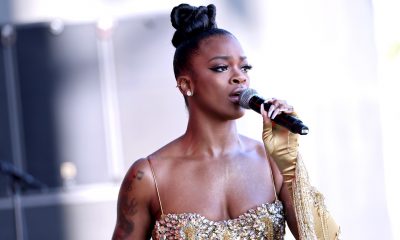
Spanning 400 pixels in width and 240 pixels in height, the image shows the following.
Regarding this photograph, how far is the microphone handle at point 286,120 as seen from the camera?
6.86 feet

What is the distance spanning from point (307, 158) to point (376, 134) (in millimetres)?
428

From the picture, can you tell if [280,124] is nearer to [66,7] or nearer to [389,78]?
[389,78]

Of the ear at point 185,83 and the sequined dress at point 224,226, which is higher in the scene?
the ear at point 185,83

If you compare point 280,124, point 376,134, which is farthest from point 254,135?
point 280,124

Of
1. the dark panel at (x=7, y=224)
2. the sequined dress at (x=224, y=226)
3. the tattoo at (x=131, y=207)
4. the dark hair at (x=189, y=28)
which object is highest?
the dark hair at (x=189, y=28)

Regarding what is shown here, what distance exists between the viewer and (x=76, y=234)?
5.67 meters

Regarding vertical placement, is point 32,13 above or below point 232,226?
above

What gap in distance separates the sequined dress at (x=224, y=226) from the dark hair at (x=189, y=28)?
466mm

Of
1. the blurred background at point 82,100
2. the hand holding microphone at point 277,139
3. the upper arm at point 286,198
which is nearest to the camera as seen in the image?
the hand holding microphone at point 277,139

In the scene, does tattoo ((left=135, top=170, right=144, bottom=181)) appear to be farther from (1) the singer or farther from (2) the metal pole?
(2) the metal pole

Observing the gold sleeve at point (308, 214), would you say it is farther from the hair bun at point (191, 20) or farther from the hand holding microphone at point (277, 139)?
the hair bun at point (191, 20)

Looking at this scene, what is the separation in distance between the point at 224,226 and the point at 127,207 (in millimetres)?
301

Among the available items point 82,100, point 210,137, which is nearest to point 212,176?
point 210,137

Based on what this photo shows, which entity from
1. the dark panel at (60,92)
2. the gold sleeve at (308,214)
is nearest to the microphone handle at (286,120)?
the gold sleeve at (308,214)
